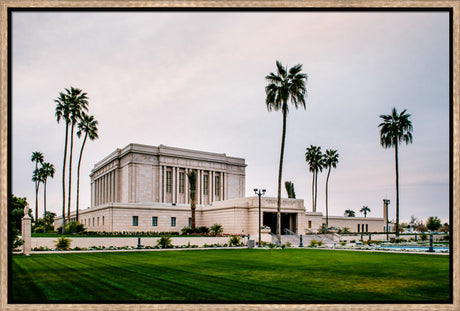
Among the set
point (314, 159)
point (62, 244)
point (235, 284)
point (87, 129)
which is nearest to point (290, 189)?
point (314, 159)

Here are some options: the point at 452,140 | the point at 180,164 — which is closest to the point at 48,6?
the point at 452,140

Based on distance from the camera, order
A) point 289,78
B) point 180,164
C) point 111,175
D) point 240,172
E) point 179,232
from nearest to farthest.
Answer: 1. point 289,78
2. point 179,232
3. point 180,164
4. point 111,175
5. point 240,172

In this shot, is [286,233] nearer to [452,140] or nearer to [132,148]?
[132,148]

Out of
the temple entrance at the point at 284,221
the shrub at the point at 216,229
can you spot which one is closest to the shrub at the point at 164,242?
the shrub at the point at 216,229

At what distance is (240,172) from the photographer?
78688mm

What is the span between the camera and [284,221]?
5666 centimetres

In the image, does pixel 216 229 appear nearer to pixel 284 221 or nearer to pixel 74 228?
pixel 284 221

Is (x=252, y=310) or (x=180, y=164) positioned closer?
(x=252, y=310)

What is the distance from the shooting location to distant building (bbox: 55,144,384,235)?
50.9m

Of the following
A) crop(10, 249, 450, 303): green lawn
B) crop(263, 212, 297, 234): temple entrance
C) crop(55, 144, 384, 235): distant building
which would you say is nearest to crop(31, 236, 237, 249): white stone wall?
crop(55, 144, 384, 235): distant building

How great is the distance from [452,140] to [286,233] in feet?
157

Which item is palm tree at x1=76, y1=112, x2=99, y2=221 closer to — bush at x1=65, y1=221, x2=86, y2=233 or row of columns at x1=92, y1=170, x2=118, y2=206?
bush at x1=65, y1=221, x2=86, y2=233

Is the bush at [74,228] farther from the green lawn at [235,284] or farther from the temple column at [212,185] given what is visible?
the green lawn at [235,284]

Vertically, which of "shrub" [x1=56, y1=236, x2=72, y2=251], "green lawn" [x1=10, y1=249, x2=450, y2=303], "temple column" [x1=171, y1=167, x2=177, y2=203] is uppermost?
"temple column" [x1=171, y1=167, x2=177, y2=203]
